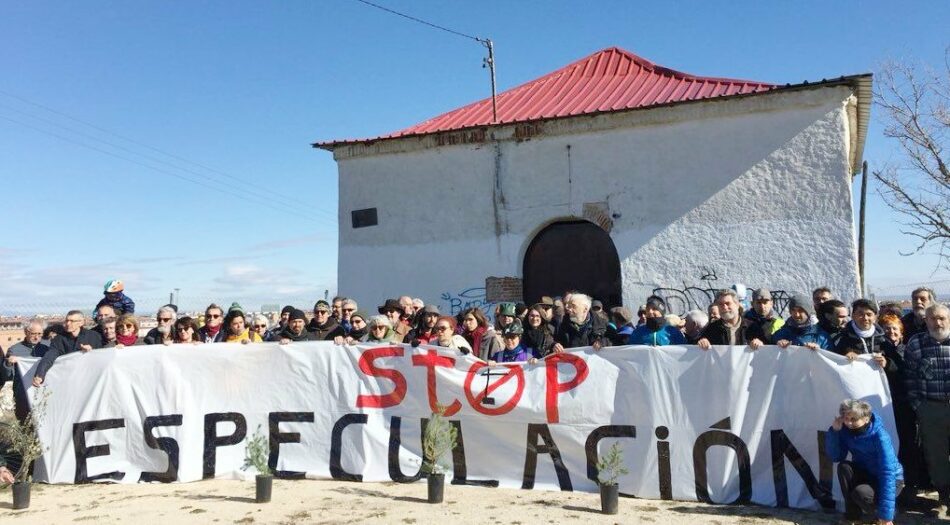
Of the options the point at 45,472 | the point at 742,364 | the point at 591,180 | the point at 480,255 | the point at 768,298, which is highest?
the point at 591,180

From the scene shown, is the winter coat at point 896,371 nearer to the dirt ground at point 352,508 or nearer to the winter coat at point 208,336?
the dirt ground at point 352,508

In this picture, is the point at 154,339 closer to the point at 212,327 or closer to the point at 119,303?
the point at 212,327

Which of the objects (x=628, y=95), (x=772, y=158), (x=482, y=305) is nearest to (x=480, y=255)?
(x=482, y=305)

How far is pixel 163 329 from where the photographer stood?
23.6 ft

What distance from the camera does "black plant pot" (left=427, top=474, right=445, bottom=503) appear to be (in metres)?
5.47

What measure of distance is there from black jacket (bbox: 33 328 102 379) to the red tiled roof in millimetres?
6865

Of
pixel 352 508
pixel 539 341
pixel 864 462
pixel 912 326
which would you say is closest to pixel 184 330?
pixel 352 508

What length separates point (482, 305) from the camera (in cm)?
1191

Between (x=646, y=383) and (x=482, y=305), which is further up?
(x=482, y=305)

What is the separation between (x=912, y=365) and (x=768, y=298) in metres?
1.49

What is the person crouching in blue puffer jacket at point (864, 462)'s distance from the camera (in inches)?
183

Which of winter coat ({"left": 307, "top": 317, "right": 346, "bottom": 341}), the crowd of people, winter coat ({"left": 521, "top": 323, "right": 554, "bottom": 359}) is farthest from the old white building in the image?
winter coat ({"left": 307, "top": 317, "right": 346, "bottom": 341})

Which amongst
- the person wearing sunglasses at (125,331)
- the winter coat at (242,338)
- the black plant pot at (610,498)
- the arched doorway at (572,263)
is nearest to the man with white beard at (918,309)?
the black plant pot at (610,498)

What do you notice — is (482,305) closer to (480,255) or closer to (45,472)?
(480,255)
